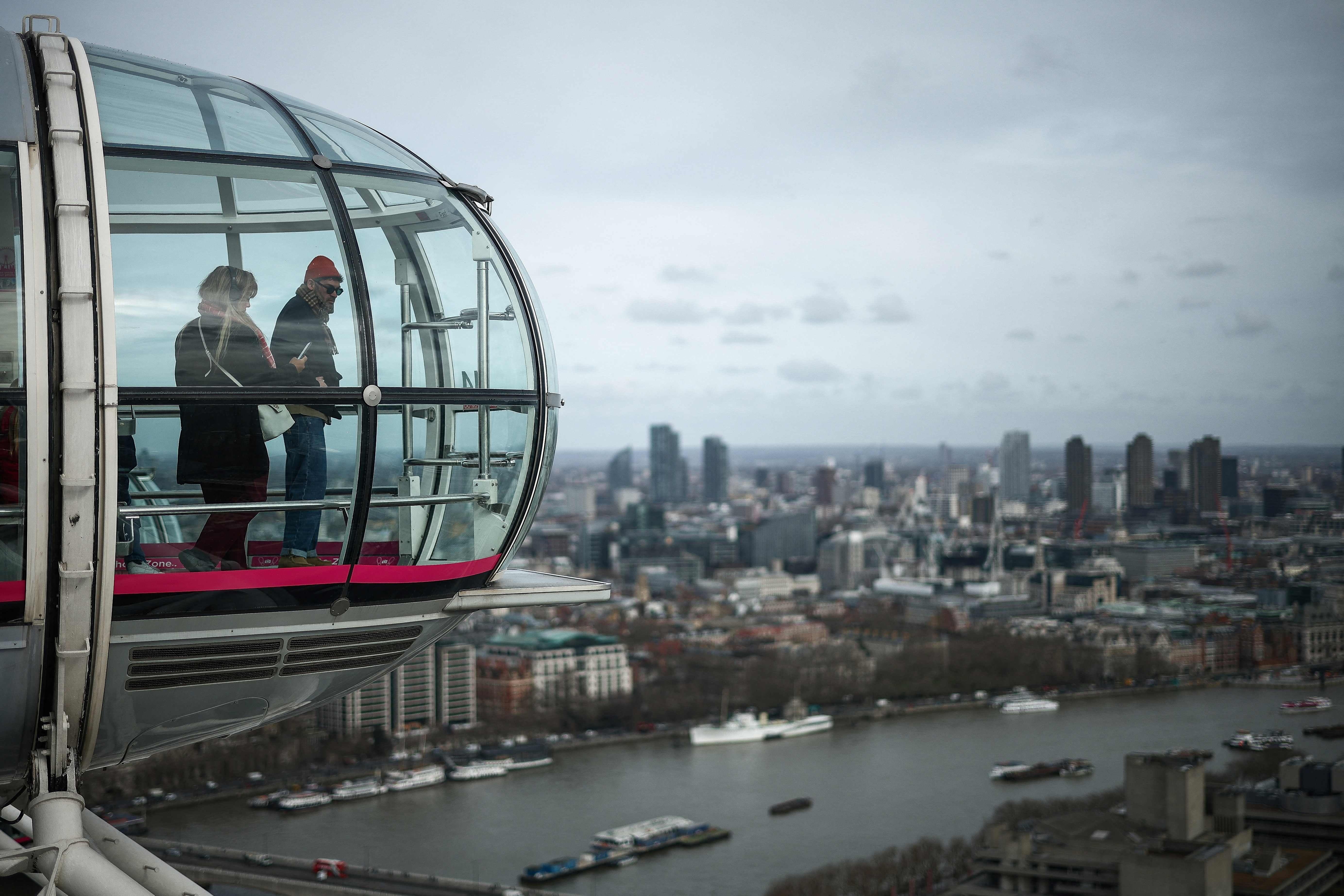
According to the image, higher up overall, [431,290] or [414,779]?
[431,290]

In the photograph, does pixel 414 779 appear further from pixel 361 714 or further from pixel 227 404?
pixel 227 404

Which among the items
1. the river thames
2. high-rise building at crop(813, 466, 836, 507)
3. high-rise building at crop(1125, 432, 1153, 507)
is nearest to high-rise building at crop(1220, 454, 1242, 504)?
high-rise building at crop(1125, 432, 1153, 507)

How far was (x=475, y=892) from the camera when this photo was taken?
991 cm

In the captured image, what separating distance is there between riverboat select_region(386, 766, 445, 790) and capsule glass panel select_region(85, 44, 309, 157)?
1404cm

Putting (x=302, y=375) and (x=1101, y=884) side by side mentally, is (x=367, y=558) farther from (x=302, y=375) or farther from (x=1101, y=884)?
(x=1101, y=884)

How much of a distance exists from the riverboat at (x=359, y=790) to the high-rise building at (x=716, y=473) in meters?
46.2

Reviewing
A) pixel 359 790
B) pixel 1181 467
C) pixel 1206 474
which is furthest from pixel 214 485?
pixel 1181 467

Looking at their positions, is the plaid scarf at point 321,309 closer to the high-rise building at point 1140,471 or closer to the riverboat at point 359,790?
the riverboat at point 359,790

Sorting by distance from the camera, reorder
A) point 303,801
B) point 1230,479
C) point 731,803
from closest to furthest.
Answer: point 731,803
point 303,801
point 1230,479

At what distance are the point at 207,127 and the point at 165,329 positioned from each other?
8.3 inches

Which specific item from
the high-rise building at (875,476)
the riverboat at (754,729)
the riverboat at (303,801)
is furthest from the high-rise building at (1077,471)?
the riverboat at (303,801)

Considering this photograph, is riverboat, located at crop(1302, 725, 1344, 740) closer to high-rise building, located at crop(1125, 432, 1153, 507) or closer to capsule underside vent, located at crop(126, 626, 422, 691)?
capsule underside vent, located at crop(126, 626, 422, 691)

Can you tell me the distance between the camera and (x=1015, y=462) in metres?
57.5

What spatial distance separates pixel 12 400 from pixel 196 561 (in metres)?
0.20
